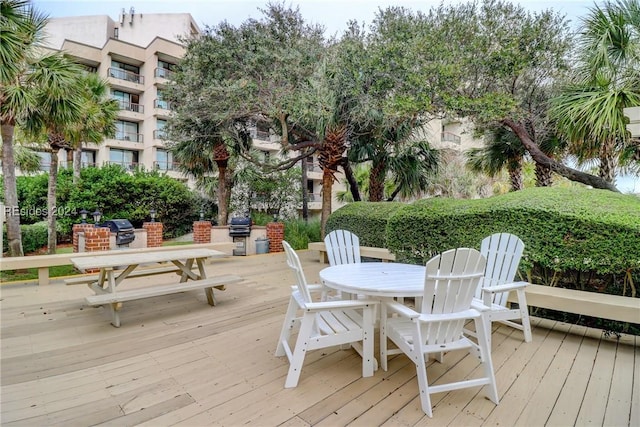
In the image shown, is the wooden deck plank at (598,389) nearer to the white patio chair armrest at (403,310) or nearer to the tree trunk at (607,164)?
the white patio chair armrest at (403,310)

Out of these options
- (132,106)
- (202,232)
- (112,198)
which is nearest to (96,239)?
(202,232)

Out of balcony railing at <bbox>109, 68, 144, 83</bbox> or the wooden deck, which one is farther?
balcony railing at <bbox>109, 68, 144, 83</bbox>

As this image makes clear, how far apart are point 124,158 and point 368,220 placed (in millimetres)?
17031

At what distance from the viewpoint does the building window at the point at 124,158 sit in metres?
17.3

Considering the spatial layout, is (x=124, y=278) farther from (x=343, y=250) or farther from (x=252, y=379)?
(x=343, y=250)

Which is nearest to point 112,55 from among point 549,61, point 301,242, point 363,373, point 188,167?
point 188,167

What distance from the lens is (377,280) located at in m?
2.49

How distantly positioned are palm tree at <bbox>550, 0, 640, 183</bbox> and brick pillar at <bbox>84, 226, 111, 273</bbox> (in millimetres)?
8028

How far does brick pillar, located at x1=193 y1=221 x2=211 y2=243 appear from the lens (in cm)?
794

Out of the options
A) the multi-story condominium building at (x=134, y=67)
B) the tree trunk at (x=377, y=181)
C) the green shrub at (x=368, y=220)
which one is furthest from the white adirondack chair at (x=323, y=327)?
the multi-story condominium building at (x=134, y=67)

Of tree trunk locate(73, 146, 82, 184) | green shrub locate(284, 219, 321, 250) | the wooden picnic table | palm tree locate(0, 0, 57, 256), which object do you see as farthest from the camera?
tree trunk locate(73, 146, 82, 184)

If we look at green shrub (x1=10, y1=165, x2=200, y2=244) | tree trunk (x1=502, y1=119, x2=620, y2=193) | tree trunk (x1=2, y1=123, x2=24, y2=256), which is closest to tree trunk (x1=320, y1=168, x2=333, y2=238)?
tree trunk (x1=502, y1=119, x2=620, y2=193)

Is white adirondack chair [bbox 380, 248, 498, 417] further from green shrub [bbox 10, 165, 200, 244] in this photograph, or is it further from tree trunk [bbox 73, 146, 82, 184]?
green shrub [bbox 10, 165, 200, 244]

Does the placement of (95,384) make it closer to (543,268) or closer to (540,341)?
(540,341)
